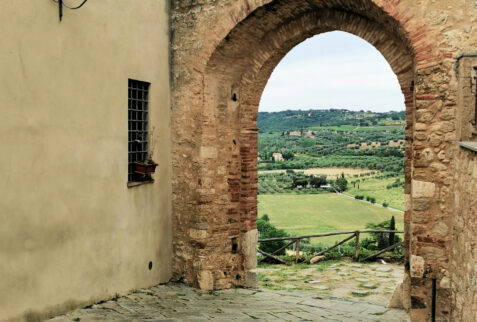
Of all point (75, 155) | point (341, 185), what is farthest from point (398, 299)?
point (341, 185)

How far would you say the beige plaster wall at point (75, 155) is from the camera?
185 inches

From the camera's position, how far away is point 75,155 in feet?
17.9

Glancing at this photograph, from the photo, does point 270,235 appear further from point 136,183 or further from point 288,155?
point 288,155

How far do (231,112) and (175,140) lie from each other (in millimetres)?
1047

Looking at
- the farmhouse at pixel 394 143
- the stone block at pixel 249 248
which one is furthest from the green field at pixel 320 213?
the stone block at pixel 249 248

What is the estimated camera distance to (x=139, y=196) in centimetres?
655

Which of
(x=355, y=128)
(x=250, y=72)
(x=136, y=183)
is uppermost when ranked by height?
(x=355, y=128)

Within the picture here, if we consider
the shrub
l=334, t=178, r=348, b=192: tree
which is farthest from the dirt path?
l=334, t=178, r=348, b=192: tree

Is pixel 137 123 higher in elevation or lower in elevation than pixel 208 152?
higher

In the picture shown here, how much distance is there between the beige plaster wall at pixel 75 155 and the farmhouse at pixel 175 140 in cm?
2

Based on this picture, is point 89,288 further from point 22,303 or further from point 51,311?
point 22,303

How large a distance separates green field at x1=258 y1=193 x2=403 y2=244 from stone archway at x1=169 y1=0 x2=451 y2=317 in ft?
50.1

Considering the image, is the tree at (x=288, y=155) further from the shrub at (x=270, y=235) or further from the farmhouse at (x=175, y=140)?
the farmhouse at (x=175, y=140)

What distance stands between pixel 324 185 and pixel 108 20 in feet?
88.4
